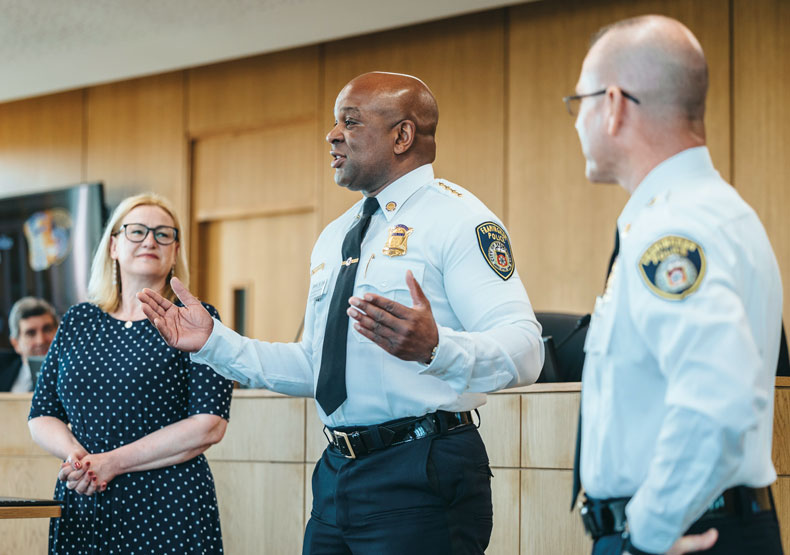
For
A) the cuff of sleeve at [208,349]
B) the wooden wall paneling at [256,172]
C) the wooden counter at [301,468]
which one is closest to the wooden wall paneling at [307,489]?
the wooden counter at [301,468]

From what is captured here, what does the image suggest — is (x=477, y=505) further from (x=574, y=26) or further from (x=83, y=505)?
(x=574, y=26)

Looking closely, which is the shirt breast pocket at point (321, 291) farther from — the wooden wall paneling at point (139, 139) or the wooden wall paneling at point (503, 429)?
the wooden wall paneling at point (139, 139)

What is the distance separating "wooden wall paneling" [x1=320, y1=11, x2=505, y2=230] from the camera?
17.4ft

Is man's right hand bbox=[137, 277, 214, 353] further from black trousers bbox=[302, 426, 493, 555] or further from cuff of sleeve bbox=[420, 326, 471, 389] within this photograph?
cuff of sleeve bbox=[420, 326, 471, 389]

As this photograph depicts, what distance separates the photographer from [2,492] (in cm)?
362

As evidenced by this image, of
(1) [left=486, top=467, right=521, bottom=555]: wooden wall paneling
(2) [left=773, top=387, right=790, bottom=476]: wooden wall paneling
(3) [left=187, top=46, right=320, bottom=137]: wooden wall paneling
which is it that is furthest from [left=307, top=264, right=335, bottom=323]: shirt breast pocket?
(3) [left=187, top=46, right=320, bottom=137]: wooden wall paneling

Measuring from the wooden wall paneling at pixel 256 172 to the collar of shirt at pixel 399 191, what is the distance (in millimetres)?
3953

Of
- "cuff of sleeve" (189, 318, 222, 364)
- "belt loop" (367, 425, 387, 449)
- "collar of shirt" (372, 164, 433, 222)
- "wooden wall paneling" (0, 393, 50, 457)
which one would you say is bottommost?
"wooden wall paneling" (0, 393, 50, 457)

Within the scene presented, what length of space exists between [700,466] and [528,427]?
1.73 m

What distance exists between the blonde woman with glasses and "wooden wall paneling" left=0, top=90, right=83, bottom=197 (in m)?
4.60

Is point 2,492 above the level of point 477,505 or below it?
below

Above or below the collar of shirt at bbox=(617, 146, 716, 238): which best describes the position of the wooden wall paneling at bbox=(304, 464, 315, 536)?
below

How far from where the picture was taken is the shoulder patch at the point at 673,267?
114cm

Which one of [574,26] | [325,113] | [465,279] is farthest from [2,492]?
[574,26]
